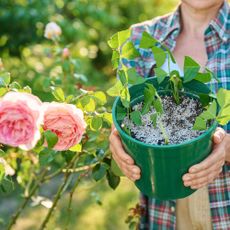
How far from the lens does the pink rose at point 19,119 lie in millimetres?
1188

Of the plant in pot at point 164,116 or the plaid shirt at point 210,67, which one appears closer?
the plant in pot at point 164,116

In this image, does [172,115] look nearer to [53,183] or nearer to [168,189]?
[168,189]

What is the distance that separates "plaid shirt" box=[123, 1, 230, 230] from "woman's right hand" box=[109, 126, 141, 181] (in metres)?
0.43

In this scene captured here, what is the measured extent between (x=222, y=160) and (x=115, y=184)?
0.40 m

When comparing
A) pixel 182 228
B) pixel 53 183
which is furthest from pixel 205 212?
pixel 53 183

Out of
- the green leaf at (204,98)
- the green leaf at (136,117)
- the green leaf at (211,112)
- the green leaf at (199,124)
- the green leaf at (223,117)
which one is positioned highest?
the green leaf at (204,98)

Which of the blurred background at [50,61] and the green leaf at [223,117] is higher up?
the blurred background at [50,61]

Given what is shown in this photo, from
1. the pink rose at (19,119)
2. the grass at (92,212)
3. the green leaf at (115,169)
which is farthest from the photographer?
the grass at (92,212)

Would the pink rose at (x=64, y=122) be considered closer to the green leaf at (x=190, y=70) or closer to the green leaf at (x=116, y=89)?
the green leaf at (x=116, y=89)

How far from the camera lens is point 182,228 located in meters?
1.99

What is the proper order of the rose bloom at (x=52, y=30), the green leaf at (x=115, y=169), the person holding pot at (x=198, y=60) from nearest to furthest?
the green leaf at (x=115, y=169), the person holding pot at (x=198, y=60), the rose bloom at (x=52, y=30)

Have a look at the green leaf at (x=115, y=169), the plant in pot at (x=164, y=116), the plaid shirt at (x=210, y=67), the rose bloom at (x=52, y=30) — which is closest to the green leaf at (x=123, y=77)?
the plant in pot at (x=164, y=116)

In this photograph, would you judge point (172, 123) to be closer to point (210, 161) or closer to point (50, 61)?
point (210, 161)

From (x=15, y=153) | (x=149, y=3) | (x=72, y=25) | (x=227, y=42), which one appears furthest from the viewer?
(x=149, y=3)
